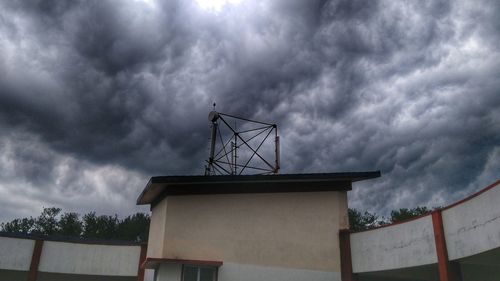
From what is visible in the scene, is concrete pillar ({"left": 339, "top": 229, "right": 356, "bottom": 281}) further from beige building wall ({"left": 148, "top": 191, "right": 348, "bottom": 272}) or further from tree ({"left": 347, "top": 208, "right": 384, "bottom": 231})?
tree ({"left": 347, "top": 208, "right": 384, "bottom": 231})

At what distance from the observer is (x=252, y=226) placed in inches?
762

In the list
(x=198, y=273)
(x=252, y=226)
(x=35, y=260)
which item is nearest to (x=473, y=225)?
(x=252, y=226)

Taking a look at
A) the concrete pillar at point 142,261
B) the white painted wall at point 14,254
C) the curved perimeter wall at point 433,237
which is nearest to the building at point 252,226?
the curved perimeter wall at point 433,237

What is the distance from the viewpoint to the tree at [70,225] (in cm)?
8194

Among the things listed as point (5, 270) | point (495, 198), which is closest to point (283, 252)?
point (495, 198)

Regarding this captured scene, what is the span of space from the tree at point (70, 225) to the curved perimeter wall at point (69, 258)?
57.7 m

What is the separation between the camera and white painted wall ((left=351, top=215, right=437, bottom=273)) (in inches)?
588

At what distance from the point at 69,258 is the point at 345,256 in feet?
56.6

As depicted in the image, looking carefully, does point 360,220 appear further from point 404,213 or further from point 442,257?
point 442,257

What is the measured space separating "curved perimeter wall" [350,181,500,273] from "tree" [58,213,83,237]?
73.9 meters

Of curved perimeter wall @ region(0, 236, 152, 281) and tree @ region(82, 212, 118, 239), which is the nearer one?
curved perimeter wall @ region(0, 236, 152, 281)

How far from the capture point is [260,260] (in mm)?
18859

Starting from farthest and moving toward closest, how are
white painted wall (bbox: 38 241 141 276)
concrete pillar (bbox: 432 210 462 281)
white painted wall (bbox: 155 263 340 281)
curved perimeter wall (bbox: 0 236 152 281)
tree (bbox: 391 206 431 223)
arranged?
tree (bbox: 391 206 431 223), white painted wall (bbox: 38 241 141 276), curved perimeter wall (bbox: 0 236 152 281), white painted wall (bbox: 155 263 340 281), concrete pillar (bbox: 432 210 462 281)

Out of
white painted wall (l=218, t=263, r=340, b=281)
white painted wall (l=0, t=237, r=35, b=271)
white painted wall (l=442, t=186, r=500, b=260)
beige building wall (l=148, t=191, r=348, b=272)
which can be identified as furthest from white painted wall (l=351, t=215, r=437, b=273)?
white painted wall (l=0, t=237, r=35, b=271)
